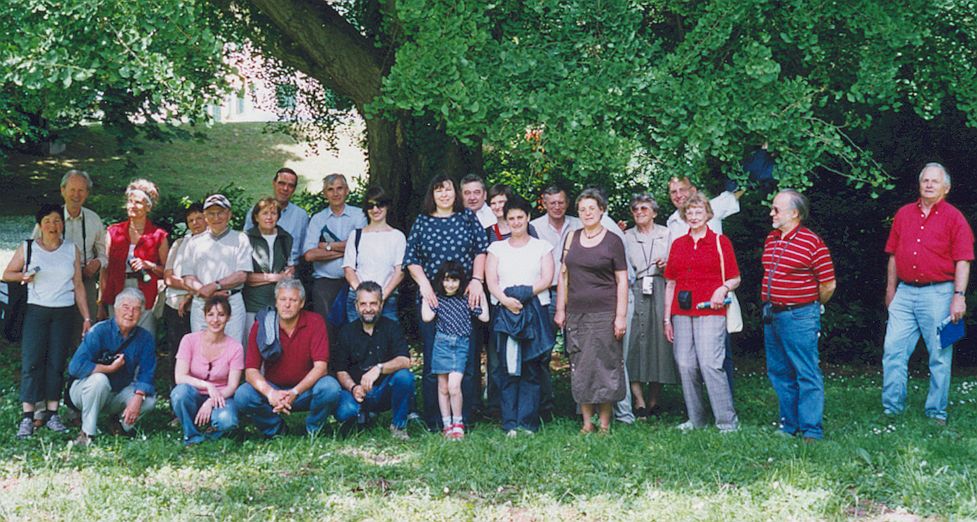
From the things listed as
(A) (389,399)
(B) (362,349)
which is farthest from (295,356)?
(A) (389,399)

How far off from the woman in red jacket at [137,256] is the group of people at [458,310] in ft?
0.05

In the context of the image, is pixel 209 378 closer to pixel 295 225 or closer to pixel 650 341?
pixel 295 225

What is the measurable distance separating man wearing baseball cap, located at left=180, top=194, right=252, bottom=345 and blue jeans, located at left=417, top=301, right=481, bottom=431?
1410 mm

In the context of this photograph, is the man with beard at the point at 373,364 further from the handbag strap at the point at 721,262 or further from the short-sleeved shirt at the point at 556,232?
the handbag strap at the point at 721,262

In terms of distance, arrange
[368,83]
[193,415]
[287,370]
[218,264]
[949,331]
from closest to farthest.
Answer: [193,415] → [287,370] → [949,331] → [218,264] → [368,83]

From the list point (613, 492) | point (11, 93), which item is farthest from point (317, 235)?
point (613, 492)

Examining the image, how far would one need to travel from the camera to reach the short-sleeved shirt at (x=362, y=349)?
23.9ft

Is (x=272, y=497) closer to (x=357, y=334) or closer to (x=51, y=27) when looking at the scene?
(x=357, y=334)

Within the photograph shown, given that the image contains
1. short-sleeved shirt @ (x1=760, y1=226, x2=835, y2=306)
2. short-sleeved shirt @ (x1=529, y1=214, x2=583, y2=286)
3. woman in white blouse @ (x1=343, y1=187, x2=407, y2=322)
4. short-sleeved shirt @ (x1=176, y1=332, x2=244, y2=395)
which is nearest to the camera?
short-sleeved shirt @ (x1=760, y1=226, x2=835, y2=306)

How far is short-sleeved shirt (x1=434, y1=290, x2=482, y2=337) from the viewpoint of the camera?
24.0 feet

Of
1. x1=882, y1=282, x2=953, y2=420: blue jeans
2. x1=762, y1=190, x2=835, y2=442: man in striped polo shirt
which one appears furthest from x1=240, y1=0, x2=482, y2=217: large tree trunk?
→ x1=882, y1=282, x2=953, y2=420: blue jeans

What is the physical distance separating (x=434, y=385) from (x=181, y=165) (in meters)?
22.6

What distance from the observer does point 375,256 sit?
25.1ft

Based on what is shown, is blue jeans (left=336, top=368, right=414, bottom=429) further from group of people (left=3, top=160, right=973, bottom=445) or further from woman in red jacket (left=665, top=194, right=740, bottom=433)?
woman in red jacket (left=665, top=194, right=740, bottom=433)
